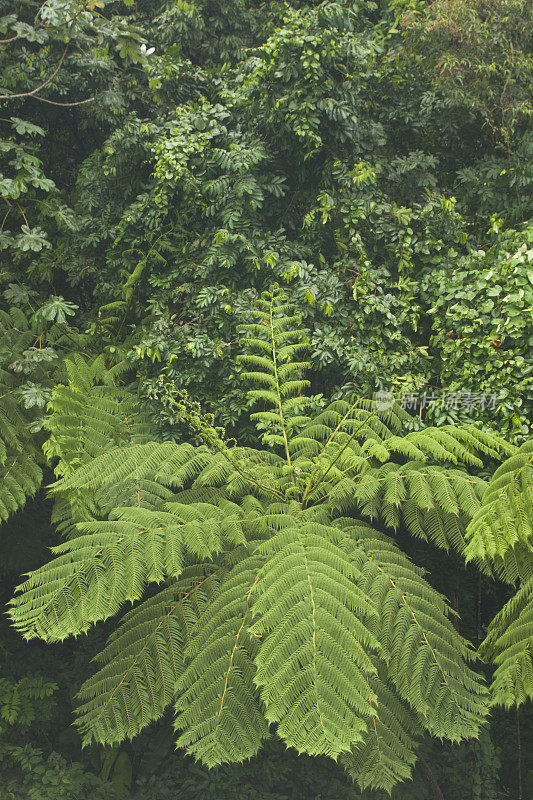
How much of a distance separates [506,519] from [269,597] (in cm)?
107

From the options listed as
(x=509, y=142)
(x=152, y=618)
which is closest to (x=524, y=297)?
(x=509, y=142)

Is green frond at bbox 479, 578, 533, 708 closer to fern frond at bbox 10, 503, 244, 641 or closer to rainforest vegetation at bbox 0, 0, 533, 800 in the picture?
rainforest vegetation at bbox 0, 0, 533, 800

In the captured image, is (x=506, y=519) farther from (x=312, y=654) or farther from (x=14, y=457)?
(x=14, y=457)

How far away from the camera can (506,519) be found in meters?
2.51

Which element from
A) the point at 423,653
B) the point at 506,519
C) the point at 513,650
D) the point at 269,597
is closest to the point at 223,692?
the point at 269,597

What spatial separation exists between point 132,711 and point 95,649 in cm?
203

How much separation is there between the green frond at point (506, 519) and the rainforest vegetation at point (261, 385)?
0.01m

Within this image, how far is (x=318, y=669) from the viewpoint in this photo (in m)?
2.09

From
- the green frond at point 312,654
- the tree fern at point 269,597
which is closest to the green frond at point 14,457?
the tree fern at point 269,597

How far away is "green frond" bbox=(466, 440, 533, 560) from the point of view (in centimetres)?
248

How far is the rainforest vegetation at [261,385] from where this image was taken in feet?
8.54

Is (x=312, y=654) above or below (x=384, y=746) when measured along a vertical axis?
above

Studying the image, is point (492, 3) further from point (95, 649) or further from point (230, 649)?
point (95, 649)

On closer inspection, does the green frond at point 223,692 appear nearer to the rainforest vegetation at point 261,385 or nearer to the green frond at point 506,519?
the rainforest vegetation at point 261,385
